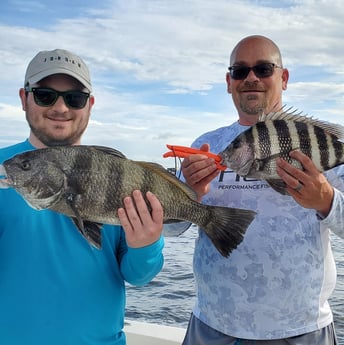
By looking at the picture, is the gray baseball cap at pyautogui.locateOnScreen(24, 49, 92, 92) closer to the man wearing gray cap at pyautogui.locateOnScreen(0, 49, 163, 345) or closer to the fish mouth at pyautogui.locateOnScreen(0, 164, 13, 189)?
the man wearing gray cap at pyautogui.locateOnScreen(0, 49, 163, 345)

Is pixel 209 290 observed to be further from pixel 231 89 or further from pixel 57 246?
pixel 231 89

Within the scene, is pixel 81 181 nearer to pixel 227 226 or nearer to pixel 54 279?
pixel 54 279

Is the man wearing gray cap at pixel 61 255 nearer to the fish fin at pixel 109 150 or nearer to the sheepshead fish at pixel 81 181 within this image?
the sheepshead fish at pixel 81 181

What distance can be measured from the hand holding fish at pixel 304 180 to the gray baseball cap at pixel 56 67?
125 cm

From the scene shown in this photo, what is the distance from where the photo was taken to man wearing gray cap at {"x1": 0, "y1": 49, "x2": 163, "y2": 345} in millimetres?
2395

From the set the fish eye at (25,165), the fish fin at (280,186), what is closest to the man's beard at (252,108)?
the fish fin at (280,186)

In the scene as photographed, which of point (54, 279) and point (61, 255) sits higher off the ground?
point (61, 255)

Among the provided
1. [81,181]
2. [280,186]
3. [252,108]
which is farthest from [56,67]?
[280,186]

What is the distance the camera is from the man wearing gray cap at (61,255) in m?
2.39

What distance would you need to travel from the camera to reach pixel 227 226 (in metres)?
2.70


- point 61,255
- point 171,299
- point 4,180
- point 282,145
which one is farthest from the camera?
point 171,299

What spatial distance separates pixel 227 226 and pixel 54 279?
1018 millimetres

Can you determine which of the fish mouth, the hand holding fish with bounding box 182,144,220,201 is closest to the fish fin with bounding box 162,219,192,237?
the hand holding fish with bounding box 182,144,220,201

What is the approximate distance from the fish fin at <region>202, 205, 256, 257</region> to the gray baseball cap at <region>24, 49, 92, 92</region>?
1.08 meters
